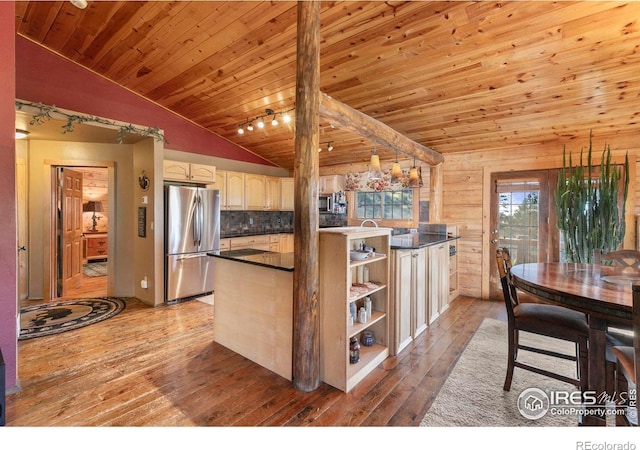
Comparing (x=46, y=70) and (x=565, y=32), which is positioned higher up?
(x=46, y=70)

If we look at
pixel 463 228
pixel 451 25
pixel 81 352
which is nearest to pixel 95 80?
pixel 81 352

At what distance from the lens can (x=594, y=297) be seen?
161 centimetres

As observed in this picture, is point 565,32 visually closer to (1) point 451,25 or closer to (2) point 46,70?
(1) point 451,25

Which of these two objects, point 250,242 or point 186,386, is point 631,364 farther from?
point 250,242

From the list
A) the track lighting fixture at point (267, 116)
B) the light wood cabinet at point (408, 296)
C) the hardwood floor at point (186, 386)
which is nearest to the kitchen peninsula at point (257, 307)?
the hardwood floor at point (186, 386)

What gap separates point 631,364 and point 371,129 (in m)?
2.91

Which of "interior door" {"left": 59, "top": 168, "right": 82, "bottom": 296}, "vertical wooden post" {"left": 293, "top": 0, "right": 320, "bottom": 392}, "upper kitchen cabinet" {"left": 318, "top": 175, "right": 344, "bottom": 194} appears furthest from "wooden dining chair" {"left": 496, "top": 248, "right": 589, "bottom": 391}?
"interior door" {"left": 59, "top": 168, "right": 82, "bottom": 296}

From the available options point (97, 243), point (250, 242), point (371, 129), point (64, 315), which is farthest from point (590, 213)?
point (97, 243)

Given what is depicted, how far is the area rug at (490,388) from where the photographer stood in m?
1.84

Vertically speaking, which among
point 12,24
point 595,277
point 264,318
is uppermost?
point 12,24

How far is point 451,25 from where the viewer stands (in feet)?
8.24

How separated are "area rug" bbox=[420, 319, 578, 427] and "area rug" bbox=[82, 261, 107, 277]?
6622 mm

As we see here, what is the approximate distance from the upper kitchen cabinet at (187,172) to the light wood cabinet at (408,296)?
11.3ft

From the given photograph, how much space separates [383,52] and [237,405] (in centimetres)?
326
